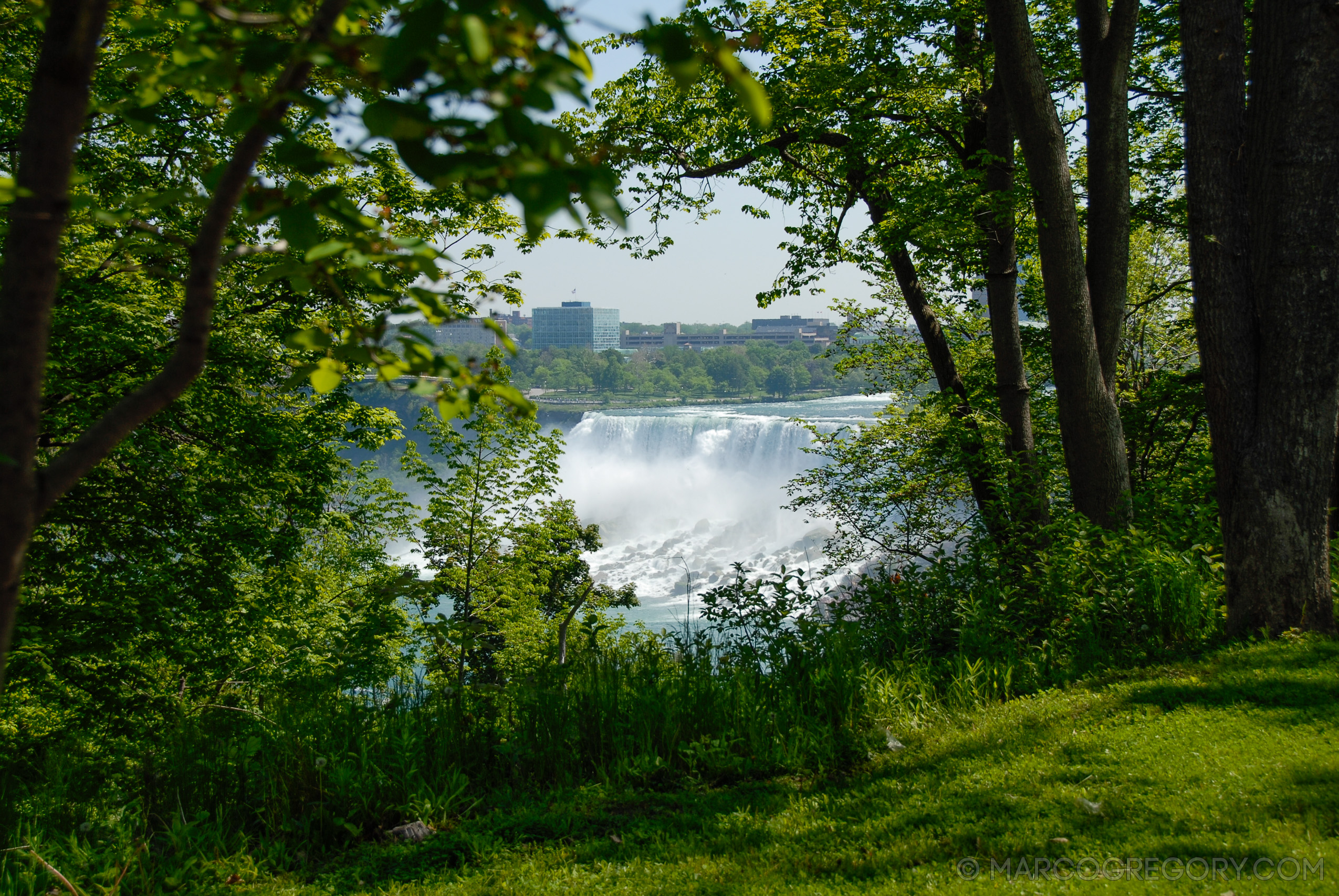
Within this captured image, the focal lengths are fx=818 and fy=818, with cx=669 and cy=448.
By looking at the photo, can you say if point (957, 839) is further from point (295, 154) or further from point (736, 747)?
point (295, 154)

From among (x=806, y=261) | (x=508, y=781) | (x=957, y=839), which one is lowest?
(x=508, y=781)

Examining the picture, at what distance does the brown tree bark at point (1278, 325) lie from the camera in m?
4.05

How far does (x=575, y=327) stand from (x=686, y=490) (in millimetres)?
98599

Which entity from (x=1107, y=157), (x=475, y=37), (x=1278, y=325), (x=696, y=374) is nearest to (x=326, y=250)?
(x=475, y=37)

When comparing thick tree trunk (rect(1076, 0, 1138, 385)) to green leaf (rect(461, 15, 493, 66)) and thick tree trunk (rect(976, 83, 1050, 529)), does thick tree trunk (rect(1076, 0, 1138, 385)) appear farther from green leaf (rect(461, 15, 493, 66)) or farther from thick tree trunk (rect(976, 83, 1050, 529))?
green leaf (rect(461, 15, 493, 66))

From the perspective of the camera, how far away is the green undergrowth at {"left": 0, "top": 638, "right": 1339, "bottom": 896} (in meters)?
2.54

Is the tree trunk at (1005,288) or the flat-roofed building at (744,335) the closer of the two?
the tree trunk at (1005,288)

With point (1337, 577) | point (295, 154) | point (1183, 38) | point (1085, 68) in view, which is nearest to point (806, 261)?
point (1085, 68)

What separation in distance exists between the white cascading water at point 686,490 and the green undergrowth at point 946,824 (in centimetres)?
3131

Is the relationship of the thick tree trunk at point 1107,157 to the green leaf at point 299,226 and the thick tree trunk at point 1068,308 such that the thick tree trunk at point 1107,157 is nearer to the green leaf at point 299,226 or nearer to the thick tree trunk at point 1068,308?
the thick tree trunk at point 1068,308

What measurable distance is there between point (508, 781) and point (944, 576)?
2.84 metres

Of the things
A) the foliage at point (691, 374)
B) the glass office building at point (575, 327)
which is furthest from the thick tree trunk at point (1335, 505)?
the glass office building at point (575, 327)

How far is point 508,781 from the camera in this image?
3545 millimetres

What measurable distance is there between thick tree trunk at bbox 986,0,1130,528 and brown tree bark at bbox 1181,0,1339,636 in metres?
1.26
